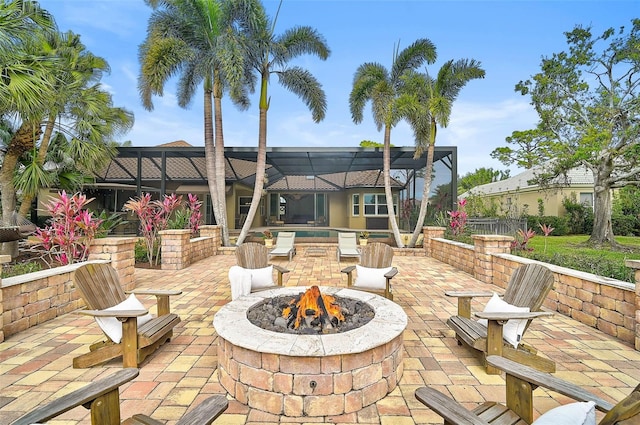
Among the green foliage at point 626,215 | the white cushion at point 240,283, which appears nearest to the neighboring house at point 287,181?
the white cushion at point 240,283

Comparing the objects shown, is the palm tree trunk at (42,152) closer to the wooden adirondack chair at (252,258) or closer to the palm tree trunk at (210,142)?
the palm tree trunk at (210,142)

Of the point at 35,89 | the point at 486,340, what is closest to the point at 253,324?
the point at 486,340

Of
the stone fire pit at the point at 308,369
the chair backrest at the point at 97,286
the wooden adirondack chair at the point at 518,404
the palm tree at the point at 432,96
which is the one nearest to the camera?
the wooden adirondack chair at the point at 518,404

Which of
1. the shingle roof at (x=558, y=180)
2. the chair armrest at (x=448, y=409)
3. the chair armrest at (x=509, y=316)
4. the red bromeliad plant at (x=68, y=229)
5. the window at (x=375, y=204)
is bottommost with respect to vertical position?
the chair armrest at (x=448, y=409)

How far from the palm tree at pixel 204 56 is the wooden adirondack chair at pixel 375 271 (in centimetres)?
639

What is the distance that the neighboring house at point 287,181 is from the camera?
12680 mm

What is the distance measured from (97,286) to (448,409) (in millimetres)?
3230

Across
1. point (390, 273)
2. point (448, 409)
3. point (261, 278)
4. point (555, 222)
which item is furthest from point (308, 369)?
point (555, 222)

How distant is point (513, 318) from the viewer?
2627mm

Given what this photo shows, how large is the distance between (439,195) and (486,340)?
10687 millimetres

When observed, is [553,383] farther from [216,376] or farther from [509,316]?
[216,376]

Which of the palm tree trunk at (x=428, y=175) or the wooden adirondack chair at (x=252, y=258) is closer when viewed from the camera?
the wooden adirondack chair at (x=252, y=258)

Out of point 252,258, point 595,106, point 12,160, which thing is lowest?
point 252,258

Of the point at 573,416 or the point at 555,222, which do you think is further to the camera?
the point at 555,222
